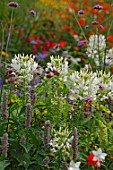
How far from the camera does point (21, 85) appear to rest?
2.74m

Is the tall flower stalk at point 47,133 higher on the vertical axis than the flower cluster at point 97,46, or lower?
lower

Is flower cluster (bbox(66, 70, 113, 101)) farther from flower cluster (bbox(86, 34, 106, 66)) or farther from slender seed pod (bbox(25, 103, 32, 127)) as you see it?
flower cluster (bbox(86, 34, 106, 66))

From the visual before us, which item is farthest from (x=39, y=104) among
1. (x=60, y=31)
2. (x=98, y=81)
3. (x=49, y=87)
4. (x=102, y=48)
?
(x=60, y=31)

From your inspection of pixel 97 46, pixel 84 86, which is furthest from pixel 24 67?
pixel 97 46

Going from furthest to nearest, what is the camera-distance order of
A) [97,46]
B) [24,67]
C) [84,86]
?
[97,46] < [24,67] < [84,86]

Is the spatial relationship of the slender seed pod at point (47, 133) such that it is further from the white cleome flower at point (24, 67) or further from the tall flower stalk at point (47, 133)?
the white cleome flower at point (24, 67)

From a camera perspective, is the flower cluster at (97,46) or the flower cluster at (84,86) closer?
the flower cluster at (84,86)

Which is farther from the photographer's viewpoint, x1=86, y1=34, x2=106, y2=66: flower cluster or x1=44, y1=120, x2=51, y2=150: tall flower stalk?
x1=86, y1=34, x2=106, y2=66: flower cluster

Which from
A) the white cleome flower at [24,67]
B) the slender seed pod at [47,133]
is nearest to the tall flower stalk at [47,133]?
the slender seed pod at [47,133]

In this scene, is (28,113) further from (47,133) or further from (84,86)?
(84,86)

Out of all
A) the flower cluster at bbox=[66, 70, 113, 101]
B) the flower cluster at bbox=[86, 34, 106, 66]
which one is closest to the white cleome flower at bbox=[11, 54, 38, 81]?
the flower cluster at bbox=[66, 70, 113, 101]

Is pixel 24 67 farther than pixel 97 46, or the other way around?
pixel 97 46

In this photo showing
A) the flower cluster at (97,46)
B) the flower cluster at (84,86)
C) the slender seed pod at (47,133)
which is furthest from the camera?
the flower cluster at (97,46)

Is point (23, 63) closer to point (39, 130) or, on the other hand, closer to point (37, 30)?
point (39, 130)
